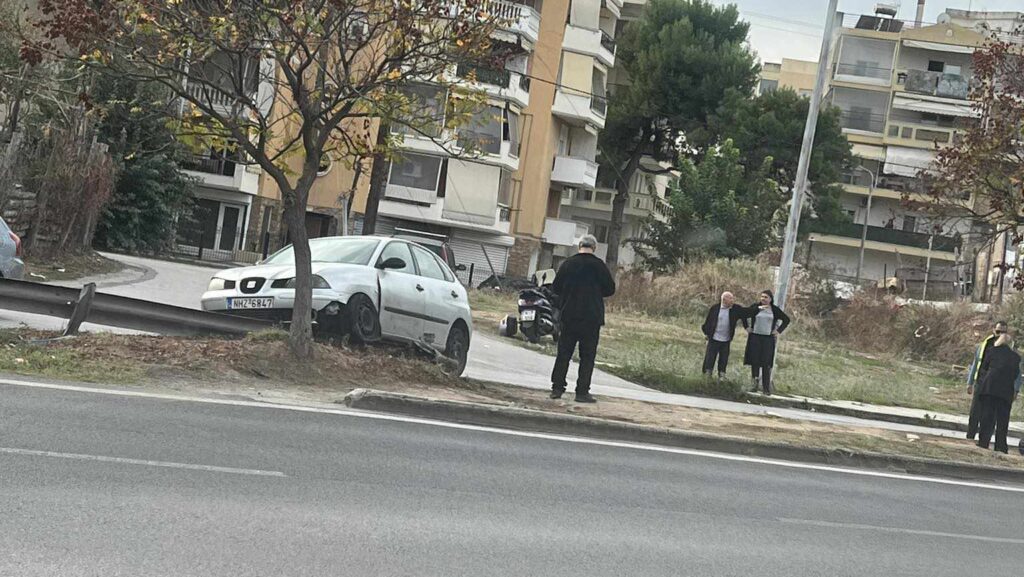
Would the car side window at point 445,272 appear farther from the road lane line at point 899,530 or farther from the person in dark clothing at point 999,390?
the road lane line at point 899,530

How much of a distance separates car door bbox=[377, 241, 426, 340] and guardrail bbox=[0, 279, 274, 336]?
5.38ft

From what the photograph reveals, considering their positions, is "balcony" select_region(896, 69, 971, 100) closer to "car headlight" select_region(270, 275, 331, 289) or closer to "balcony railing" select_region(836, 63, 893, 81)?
"balcony railing" select_region(836, 63, 893, 81)

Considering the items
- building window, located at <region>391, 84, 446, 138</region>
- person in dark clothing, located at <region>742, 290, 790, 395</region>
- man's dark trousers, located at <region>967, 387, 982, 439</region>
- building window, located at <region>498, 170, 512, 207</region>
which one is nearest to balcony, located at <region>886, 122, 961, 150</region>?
building window, located at <region>498, 170, 512, 207</region>

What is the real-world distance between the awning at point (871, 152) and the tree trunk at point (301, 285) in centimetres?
6565

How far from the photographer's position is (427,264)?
1733cm

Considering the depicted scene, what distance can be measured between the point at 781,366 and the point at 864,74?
5264 centimetres

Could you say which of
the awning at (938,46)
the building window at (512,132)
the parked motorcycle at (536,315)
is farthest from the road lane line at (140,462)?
the awning at (938,46)

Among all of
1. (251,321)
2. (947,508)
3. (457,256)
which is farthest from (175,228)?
(947,508)

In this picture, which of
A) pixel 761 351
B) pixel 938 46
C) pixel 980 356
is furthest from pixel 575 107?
pixel 980 356

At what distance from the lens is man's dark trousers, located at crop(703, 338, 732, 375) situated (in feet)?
74.7

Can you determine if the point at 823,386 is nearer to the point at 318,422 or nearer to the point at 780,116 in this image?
the point at 318,422

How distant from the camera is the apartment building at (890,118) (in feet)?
249

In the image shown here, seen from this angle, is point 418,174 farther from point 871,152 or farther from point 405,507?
point 405,507

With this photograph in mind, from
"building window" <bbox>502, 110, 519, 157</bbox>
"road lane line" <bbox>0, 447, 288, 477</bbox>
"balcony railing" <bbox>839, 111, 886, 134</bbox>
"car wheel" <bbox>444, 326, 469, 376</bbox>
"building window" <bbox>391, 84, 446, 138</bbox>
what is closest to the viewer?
"road lane line" <bbox>0, 447, 288, 477</bbox>
